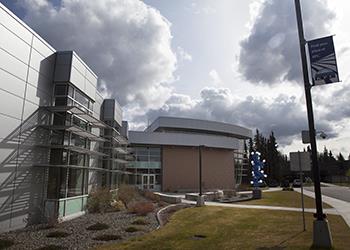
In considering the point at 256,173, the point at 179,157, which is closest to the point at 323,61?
the point at 256,173

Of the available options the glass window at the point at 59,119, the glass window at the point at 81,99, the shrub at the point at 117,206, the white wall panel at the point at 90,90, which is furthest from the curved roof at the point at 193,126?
the glass window at the point at 59,119

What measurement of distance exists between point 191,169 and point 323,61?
4065 cm

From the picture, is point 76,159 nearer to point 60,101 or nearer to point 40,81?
point 60,101

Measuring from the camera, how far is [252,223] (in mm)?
14953

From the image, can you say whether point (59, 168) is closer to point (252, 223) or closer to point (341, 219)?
point (252, 223)

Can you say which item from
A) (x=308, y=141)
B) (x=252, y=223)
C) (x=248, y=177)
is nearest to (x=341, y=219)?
(x=252, y=223)

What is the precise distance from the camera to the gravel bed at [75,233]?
10.6 meters

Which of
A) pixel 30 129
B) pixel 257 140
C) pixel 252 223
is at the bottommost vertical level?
pixel 252 223

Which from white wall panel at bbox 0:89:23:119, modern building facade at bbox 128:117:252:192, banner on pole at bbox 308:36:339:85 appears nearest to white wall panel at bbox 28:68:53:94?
white wall panel at bbox 0:89:23:119

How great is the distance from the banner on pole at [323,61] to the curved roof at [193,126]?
42.8 metres

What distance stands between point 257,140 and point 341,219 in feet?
255

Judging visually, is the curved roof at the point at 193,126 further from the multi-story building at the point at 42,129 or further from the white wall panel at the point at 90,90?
the white wall panel at the point at 90,90

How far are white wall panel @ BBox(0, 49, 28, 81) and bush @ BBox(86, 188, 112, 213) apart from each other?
856 cm

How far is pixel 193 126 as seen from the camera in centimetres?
5531
